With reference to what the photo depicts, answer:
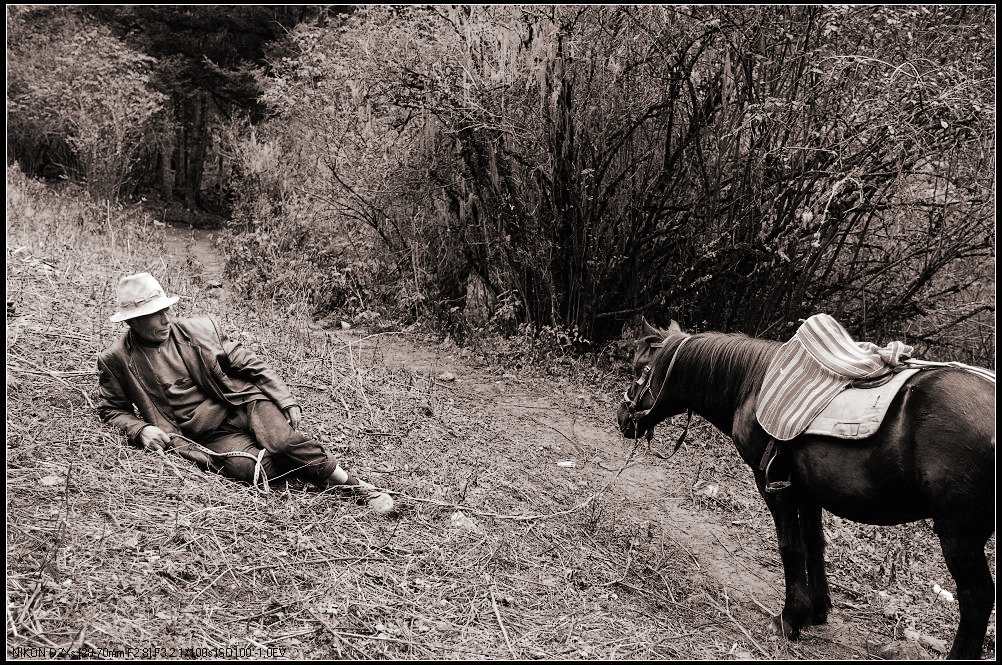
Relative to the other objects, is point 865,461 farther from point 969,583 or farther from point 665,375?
point 665,375

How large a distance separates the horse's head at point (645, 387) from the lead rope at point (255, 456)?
2.09 meters

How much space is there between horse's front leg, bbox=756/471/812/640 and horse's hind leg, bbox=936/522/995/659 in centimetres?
66

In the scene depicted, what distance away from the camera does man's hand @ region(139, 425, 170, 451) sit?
4223 mm

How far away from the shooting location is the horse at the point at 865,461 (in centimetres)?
308

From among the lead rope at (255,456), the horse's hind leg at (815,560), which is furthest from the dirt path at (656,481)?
the lead rope at (255,456)

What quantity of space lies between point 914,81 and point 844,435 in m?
3.04

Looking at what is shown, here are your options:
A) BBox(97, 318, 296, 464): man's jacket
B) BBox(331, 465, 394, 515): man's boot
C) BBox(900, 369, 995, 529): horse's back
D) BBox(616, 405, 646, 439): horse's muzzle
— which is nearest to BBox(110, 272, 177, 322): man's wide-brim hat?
BBox(97, 318, 296, 464): man's jacket

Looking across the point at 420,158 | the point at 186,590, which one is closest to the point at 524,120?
the point at 420,158

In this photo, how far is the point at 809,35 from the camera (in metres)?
5.96

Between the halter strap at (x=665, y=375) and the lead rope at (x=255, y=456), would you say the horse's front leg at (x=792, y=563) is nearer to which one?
the halter strap at (x=665, y=375)

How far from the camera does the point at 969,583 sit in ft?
10.5

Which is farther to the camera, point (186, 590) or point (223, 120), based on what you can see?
point (223, 120)

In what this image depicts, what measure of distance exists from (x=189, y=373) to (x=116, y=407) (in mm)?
452

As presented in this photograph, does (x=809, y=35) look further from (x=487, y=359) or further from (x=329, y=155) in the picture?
(x=329, y=155)
